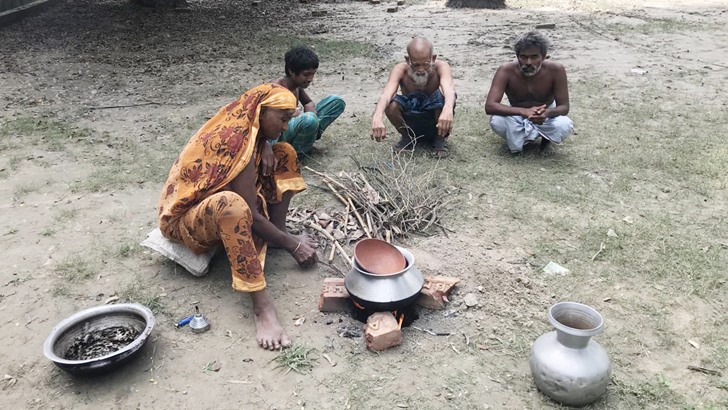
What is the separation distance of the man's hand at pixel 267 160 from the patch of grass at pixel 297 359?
1018mm

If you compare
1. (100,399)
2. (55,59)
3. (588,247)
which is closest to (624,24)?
(588,247)

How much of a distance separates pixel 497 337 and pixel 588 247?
43.1 inches

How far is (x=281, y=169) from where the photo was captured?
319 cm

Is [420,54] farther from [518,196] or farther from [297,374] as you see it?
[297,374]

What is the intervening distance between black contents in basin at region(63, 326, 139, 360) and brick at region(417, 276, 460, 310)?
55.9 inches

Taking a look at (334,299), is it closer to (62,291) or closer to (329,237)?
(329,237)

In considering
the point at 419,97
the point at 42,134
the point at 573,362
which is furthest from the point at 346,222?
the point at 42,134

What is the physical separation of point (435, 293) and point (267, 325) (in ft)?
2.83

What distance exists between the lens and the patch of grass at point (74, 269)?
3090 millimetres

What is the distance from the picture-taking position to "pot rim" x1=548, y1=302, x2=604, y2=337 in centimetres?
206

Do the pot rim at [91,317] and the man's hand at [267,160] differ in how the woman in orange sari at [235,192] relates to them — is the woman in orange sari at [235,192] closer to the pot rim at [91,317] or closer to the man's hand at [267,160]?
the man's hand at [267,160]

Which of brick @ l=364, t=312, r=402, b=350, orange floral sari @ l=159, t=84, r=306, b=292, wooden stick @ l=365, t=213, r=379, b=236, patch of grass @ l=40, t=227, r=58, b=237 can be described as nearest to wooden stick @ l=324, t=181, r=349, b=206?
wooden stick @ l=365, t=213, r=379, b=236

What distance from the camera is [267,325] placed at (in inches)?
104

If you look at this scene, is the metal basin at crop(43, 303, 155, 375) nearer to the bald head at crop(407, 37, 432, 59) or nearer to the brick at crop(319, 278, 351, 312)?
the brick at crop(319, 278, 351, 312)
